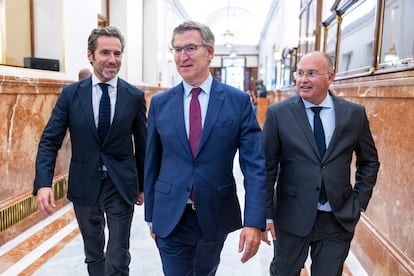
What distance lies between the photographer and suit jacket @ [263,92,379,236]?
86.1 inches

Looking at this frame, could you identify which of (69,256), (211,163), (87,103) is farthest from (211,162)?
(69,256)

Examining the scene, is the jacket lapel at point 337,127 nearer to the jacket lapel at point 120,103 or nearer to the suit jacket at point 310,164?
the suit jacket at point 310,164

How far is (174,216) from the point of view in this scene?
1.92 meters

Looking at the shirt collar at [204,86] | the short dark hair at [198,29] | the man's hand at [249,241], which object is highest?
the short dark hair at [198,29]

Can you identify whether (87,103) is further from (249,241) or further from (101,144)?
(249,241)

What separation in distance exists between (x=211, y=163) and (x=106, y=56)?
1086 millimetres

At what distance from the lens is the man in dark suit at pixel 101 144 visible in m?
2.51

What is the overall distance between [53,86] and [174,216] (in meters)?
3.82

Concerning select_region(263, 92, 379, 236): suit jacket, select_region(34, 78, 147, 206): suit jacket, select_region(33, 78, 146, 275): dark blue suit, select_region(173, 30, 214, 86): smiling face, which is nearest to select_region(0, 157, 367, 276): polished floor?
select_region(33, 78, 146, 275): dark blue suit

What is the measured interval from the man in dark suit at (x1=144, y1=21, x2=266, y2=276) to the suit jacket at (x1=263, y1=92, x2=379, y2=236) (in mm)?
360

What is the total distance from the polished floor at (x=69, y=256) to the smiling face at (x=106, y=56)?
190 centimetres

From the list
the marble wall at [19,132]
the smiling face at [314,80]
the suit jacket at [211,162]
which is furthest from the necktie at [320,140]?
the marble wall at [19,132]

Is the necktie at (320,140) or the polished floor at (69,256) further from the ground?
the necktie at (320,140)

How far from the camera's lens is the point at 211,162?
190cm
